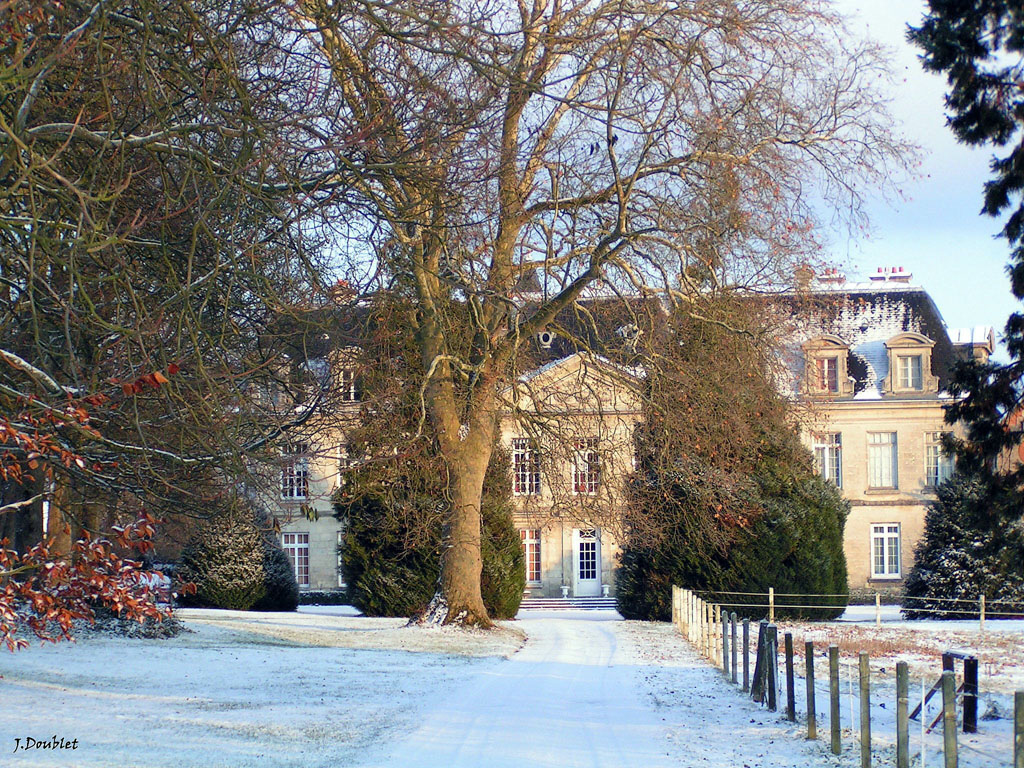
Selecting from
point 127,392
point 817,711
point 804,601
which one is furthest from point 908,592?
point 127,392

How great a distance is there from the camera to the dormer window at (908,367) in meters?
43.1

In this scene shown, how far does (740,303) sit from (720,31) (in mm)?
5236

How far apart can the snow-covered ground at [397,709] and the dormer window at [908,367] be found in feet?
91.0

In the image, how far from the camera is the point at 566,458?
65.8 feet

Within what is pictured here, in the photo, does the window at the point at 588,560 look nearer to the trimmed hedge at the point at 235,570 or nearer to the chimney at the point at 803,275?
the trimmed hedge at the point at 235,570

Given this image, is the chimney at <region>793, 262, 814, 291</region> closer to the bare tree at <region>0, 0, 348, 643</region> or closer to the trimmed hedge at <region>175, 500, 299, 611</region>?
the bare tree at <region>0, 0, 348, 643</region>

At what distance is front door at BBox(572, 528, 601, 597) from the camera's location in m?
41.9

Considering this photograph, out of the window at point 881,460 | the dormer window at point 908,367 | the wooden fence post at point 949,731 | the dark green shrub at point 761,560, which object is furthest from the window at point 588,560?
the wooden fence post at point 949,731

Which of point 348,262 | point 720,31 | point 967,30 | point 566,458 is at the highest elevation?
point 720,31

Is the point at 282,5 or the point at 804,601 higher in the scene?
the point at 282,5

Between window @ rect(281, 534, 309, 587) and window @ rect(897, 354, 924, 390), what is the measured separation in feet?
83.8

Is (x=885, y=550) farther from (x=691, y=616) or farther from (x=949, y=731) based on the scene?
(x=949, y=731)

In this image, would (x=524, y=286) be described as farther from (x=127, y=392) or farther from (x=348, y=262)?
(x=127, y=392)

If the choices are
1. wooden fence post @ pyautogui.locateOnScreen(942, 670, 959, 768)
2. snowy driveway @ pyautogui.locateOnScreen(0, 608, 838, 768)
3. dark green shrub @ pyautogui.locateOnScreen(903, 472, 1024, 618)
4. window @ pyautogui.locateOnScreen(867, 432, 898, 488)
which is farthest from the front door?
wooden fence post @ pyautogui.locateOnScreen(942, 670, 959, 768)
